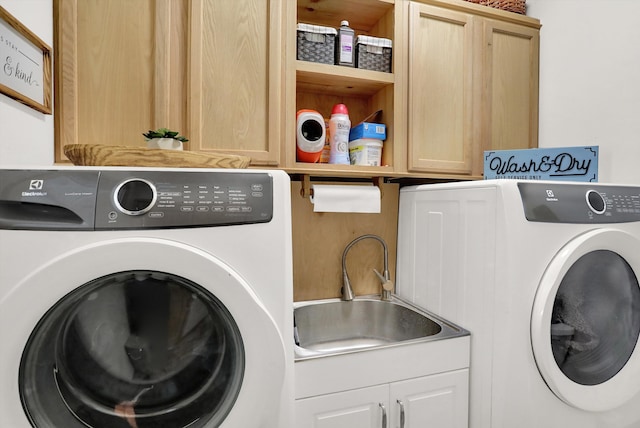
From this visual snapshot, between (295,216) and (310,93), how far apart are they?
646 millimetres

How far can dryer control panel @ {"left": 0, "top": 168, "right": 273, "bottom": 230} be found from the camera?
74 cm

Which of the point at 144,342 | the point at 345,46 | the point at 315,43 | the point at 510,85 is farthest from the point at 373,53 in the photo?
the point at 144,342

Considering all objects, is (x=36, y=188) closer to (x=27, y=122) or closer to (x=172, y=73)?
(x=27, y=122)

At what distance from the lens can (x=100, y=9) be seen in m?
1.21

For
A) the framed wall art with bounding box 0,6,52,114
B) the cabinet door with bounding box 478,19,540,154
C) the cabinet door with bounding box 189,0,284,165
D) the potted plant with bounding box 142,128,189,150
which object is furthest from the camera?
the cabinet door with bounding box 478,19,540,154

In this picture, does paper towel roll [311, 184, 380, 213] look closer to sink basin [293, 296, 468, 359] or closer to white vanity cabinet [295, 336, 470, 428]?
sink basin [293, 296, 468, 359]

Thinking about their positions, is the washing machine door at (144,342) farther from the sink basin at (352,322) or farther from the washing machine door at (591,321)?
the washing machine door at (591,321)

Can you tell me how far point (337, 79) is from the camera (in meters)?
1.54

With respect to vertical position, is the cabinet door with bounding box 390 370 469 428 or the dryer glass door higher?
the dryer glass door

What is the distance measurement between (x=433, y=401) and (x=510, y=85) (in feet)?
5.17

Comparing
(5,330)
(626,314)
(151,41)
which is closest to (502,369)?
(626,314)

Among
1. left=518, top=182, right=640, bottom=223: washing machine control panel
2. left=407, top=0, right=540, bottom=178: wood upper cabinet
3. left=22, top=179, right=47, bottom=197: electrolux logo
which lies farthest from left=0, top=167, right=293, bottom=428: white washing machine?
left=407, top=0, right=540, bottom=178: wood upper cabinet

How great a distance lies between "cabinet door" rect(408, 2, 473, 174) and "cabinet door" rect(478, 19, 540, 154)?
120 millimetres

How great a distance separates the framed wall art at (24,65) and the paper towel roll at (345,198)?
1.03 metres
